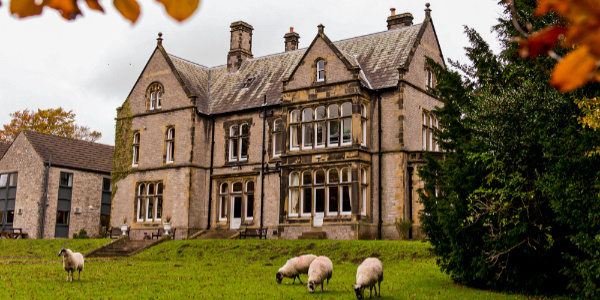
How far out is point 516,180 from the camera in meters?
13.0

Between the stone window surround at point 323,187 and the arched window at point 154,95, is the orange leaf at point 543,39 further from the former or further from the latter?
the arched window at point 154,95

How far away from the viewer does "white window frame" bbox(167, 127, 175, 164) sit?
35.7 m

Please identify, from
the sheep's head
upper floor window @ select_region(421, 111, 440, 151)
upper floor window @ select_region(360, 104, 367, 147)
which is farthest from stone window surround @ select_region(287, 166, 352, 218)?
the sheep's head

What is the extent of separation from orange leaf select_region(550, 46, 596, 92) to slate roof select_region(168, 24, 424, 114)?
28.7m

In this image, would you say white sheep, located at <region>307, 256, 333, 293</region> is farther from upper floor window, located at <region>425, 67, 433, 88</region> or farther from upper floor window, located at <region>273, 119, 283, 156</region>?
upper floor window, located at <region>425, 67, 433, 88</region>

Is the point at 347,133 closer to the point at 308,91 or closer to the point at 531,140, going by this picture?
the point at 308,91

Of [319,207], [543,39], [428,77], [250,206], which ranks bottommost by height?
[543,39]

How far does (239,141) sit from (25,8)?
109 ft

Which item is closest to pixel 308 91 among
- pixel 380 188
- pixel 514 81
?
pixel 380 188

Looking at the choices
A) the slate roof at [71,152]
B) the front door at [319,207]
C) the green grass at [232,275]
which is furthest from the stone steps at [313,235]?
the slate roof at [71,152]

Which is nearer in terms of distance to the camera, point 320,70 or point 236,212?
point 320,70

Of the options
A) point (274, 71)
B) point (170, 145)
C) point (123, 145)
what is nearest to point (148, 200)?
point (170, 145)

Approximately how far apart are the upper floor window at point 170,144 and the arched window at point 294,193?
28.8 feet

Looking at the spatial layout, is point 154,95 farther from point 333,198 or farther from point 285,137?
point 333,198
